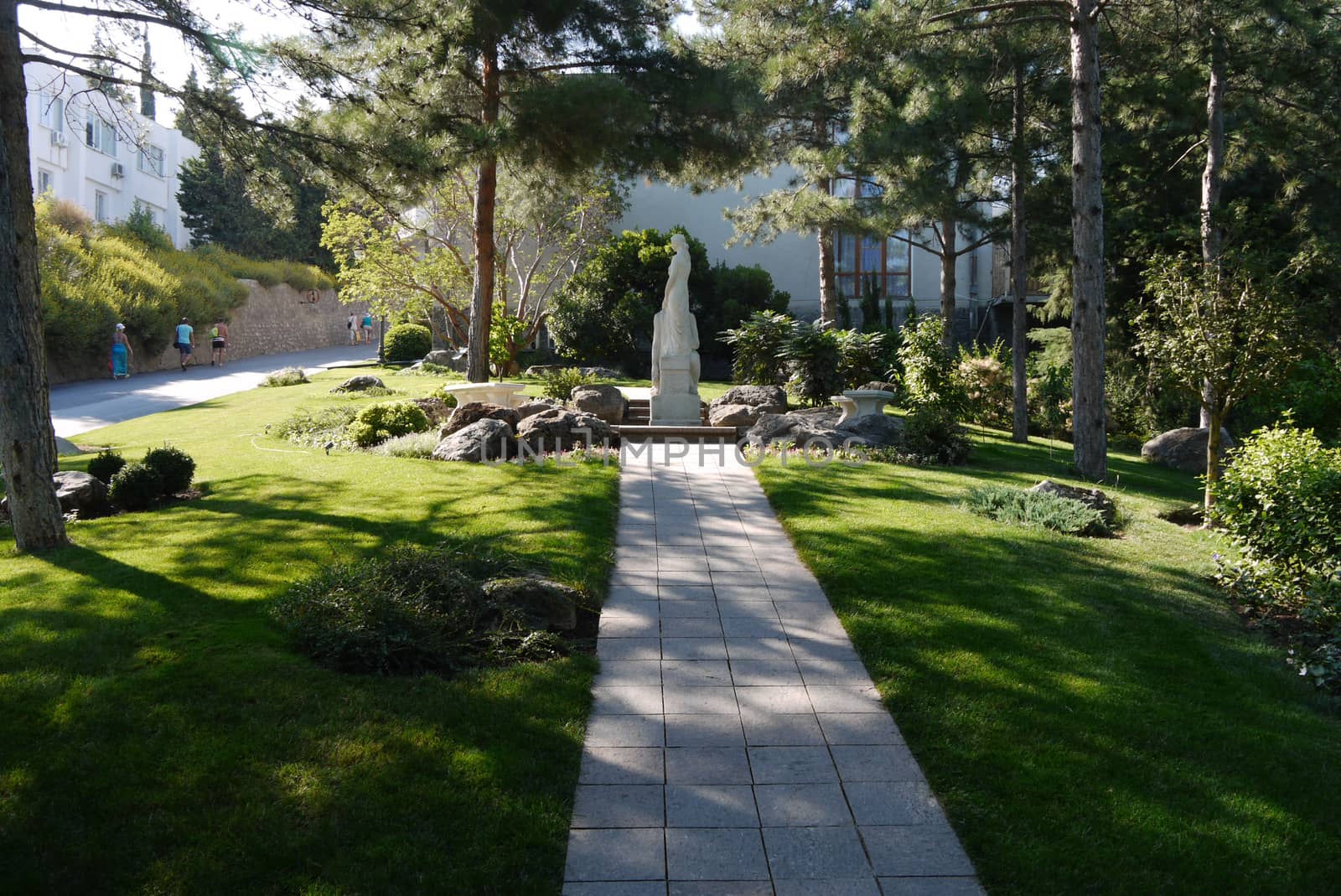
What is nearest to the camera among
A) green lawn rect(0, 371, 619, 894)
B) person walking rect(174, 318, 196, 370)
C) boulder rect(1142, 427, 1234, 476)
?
green lawn rect(0, 371, 619, 894)

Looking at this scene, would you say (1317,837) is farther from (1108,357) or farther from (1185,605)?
(1108,357)

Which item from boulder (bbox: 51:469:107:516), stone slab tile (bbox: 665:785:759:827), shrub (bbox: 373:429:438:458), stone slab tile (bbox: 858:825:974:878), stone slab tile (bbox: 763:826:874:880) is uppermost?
shrub (bbox: 373:429:438:458)

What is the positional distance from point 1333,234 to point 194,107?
1952cm

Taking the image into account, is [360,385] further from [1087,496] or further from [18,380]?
[1087,496]

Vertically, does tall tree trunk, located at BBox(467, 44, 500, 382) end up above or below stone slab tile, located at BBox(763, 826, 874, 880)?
above

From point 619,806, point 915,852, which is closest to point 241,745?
point 619,806

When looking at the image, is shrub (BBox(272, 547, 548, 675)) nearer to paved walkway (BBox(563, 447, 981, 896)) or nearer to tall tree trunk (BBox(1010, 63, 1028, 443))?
paved walkway (BBox(563, 447, 981, 896))

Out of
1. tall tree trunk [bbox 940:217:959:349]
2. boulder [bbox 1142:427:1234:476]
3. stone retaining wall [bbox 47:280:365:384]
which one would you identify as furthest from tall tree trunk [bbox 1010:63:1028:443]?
stone retaining wall [bbox 47:280:365:384]

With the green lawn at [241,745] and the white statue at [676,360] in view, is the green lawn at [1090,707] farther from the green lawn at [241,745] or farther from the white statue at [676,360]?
the white statue at [676,360]

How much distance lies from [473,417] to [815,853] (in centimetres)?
973

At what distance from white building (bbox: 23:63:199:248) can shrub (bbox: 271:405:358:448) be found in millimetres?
19391

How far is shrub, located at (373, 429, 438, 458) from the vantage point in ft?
38.1

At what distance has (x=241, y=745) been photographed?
13.5 feet

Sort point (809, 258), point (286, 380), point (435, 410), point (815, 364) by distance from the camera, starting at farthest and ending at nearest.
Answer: point (809, 258)
point (286, 380)
point (815, 364)
point (435, 410)
